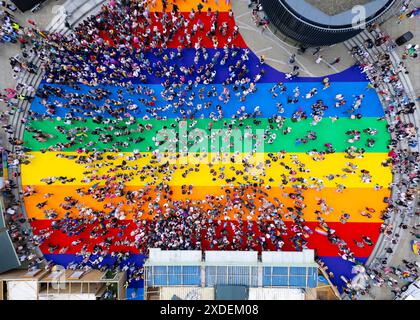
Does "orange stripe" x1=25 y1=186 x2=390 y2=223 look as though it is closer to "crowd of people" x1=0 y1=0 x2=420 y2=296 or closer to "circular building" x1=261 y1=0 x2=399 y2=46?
"crowd of people" x1=0 y1=0 x2=420 y2=296

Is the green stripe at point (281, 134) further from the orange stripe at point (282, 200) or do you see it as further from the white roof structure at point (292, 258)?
the white roof structure at point (292, 258)

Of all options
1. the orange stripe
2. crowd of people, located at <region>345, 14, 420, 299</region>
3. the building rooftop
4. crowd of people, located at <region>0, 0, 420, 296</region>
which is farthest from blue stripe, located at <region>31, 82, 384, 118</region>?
the orange stripe

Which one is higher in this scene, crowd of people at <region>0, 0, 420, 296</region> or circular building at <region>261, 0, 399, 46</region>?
circular building at <region>261, 0, 399, 46</region>

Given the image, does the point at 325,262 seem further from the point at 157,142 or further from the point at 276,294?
the point at 157,142

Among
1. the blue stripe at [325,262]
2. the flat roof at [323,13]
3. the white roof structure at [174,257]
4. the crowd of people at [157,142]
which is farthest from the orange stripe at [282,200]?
the flat roof at [323,13]
